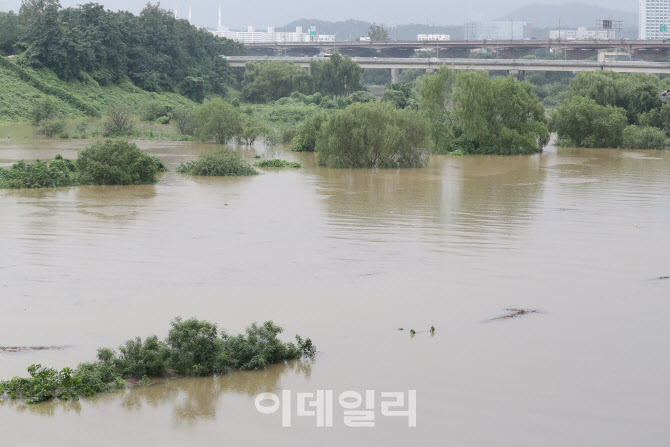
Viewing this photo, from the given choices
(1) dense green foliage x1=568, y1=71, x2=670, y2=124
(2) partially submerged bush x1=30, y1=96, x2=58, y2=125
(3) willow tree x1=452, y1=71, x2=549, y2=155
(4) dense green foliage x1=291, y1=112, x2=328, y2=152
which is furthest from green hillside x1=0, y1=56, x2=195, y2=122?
(1) dense green foliage x1=568, y1=71, x2=670, y2=124

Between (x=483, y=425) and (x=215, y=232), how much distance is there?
41.3 feet

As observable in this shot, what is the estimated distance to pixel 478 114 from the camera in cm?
4572

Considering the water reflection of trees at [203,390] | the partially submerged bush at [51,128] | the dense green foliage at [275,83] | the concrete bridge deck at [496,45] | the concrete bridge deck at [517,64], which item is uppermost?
the concrete bridge deck at [496,45]

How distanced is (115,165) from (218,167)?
194 inches

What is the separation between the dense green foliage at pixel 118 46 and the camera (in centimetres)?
7312

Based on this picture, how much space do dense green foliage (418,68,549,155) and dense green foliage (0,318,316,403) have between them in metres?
35.4

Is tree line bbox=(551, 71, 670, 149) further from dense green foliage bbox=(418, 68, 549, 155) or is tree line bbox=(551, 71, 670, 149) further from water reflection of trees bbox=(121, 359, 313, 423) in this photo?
water reflection of trees bbox=(121, 359, 313, 423)

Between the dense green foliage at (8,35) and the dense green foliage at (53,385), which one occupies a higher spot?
the dense green foliage at (8,35)

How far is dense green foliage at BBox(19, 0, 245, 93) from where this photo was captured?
73125mm

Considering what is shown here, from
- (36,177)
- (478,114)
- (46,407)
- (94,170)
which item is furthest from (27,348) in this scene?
(478,114)

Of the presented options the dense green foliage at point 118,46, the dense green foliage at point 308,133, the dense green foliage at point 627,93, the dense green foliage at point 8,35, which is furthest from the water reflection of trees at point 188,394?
the dense green foliage at point 8,35

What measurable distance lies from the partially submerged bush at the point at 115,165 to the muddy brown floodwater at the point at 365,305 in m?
2.83

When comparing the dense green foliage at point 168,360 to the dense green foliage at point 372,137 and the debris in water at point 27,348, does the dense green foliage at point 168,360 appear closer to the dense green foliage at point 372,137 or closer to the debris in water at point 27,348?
the debris in water at point 27,348

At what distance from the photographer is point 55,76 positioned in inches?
2864
